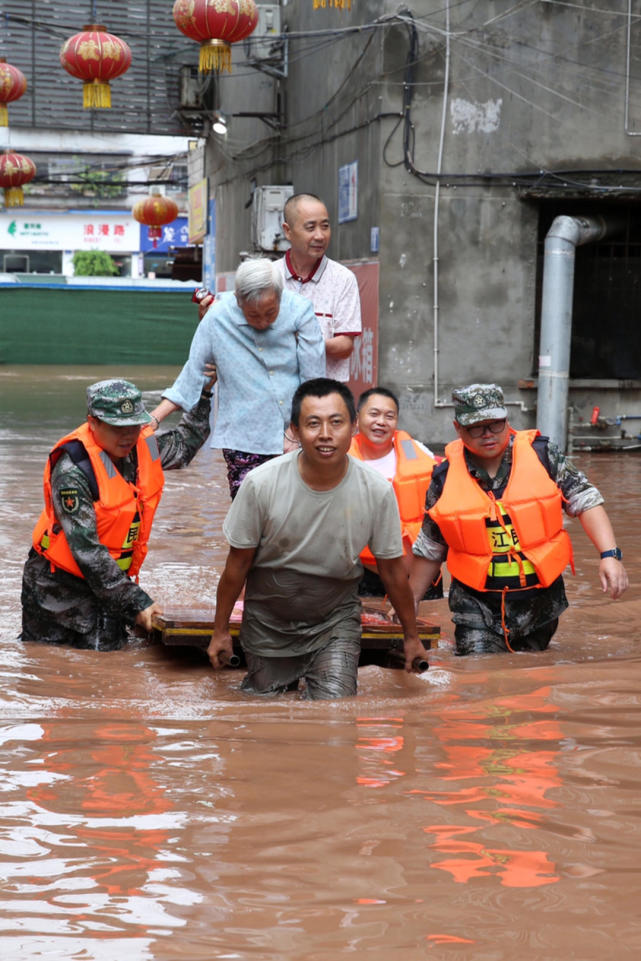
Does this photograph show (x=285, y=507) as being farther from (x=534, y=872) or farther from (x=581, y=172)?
(x=581, y=172)

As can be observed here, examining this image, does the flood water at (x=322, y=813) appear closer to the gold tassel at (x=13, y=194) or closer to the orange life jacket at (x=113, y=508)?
the orange life jacket at (x=113, y=508)

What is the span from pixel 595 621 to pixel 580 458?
27.0ft

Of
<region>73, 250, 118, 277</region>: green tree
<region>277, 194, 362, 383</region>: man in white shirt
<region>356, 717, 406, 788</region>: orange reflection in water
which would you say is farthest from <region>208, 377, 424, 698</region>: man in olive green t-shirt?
<region>73, 250, 118, 277</region>: green tree

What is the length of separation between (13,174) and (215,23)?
8.76m

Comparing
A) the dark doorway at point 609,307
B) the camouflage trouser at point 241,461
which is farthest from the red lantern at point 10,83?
the camouflage trouser at point 241,461

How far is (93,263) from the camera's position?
178ft

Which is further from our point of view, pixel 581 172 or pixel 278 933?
pixel 581 172

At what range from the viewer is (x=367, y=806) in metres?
3.81

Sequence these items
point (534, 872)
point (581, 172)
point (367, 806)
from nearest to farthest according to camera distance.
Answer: point (534, 872), point (367, 806), point (581, 172)

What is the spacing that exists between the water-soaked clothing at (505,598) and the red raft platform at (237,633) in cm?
25

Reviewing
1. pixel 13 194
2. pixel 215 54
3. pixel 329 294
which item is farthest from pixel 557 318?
pixel 13 194

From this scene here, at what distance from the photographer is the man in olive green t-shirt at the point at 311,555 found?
208 inches

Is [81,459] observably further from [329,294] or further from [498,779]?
[498,779]

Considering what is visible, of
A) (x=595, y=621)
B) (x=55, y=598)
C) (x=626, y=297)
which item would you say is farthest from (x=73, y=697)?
(x=626, y=297)
